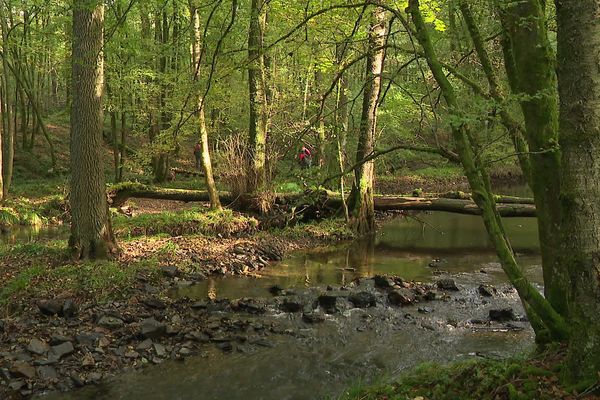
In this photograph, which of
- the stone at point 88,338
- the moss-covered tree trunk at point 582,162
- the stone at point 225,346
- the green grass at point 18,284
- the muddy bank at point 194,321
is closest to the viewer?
the moss-covered tree trunk at point 582,162

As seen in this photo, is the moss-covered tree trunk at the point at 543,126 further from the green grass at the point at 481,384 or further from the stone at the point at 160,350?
the stone at the point at 160,350

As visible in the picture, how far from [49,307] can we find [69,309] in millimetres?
275

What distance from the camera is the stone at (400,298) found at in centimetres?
872

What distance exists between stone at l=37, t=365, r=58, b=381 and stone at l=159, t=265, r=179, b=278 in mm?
3673

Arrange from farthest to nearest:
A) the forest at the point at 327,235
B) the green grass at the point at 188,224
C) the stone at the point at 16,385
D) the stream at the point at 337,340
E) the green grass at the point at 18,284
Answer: the green grass at the point at 188,224, the green grass at the point at 18,284, the stream at the point at 337,340, the stone at the point at 16,385, the forest at the point at 327,235

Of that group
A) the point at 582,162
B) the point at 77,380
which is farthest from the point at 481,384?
the point at 77,380

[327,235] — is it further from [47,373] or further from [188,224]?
[47,373]

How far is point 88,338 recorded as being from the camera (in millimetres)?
6570

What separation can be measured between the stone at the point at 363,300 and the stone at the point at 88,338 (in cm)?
402

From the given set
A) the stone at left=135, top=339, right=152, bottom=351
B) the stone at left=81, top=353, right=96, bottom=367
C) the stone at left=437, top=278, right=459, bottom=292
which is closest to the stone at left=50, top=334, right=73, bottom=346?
the stone at left=81, top=353, right=96, bottom=367

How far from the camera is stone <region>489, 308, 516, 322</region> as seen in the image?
7.98 m

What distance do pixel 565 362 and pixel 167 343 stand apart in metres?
4.93

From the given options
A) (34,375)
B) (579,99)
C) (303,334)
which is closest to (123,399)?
(34,375)

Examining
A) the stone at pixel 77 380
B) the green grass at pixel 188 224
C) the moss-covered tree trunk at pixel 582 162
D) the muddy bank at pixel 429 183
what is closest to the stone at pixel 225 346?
the stone at pixel 77 380
